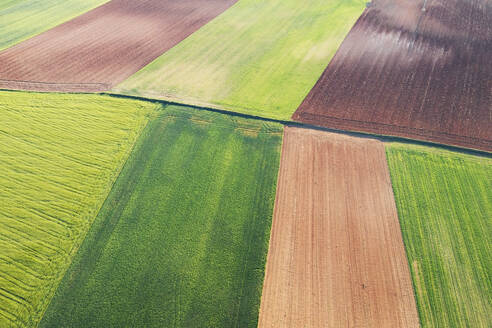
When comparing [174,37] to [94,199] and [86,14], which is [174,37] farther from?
[94,199]

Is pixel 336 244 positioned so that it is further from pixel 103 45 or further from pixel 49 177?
pixel 103 45

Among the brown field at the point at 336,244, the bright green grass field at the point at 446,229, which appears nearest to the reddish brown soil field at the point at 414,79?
the bright green grass field at the point at 446,229

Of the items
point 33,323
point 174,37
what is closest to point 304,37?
point 174,37

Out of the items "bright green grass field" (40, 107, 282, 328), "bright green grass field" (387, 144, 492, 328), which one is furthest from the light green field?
"bright green grass field" (387, 144, 492, 328)

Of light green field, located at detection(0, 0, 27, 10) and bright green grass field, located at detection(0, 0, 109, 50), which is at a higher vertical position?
light green field, located at detection(0, 0, 27, 10)

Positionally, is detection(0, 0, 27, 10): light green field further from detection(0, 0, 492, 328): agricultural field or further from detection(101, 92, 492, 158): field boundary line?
detection(101, 92, 492, 158): field boundary line

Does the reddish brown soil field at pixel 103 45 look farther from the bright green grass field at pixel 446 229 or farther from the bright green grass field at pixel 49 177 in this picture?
the bright green grass field at pixel 446 229
